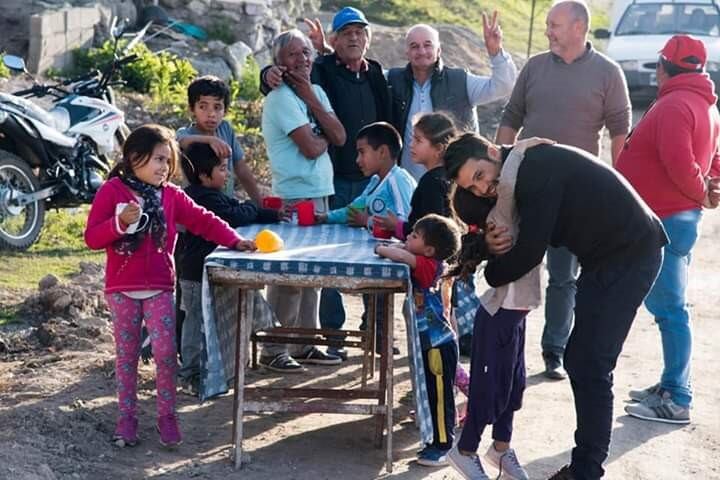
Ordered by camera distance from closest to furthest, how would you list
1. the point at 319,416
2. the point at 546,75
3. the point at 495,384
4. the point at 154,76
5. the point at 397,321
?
the point at 495,384, the point at 319,416, the point at 546,75, the point at 397,321, the point at 154,76

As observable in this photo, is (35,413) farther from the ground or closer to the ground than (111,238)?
closer to the ground

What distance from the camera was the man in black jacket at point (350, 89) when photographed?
22.4ft

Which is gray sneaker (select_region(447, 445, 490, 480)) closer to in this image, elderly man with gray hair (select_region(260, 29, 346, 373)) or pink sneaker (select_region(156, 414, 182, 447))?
pink sneaker (select_region(156, 414, 182, 447))

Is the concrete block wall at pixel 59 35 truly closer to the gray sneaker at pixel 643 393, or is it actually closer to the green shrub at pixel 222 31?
the green shrub at pixel 222 31

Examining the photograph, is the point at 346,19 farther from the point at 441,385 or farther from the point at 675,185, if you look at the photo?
the point at 441,385

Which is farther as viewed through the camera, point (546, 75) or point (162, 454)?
point (546, 75)

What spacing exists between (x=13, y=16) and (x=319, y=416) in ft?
27.6

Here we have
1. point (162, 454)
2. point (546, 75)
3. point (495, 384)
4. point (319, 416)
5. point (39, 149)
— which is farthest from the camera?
point (39, 149)

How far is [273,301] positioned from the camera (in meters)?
6.71

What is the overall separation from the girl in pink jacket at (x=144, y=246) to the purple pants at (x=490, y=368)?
1.10m

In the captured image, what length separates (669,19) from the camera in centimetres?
1761

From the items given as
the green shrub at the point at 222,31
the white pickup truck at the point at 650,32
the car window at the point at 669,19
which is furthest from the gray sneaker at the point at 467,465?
the car window at the point at 669,19

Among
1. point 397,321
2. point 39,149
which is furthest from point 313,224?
point 39,149

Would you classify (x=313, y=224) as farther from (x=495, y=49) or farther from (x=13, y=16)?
(x=13, y=16)
